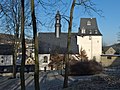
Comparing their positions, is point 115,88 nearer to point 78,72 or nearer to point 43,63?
point 78,72

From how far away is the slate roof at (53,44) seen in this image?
74.8 meters

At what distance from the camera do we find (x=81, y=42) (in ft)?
262

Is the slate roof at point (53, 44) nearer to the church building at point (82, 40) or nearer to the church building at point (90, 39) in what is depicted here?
the church building at point (82, 40)

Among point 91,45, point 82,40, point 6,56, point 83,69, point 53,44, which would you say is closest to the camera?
point 83,69

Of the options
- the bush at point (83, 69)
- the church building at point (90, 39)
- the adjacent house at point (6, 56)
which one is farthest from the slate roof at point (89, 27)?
the bush at point (83, 69)

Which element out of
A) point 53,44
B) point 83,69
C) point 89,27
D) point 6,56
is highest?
point 89,27

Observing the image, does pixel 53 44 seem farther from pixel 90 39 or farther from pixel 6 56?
pixel 6 56

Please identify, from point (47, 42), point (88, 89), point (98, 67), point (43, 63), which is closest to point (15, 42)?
point (98, 67)

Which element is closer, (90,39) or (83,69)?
(83,69)

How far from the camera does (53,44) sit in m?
77.9

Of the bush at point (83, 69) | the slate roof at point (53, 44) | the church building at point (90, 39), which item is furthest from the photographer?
the church building at point (90, 39)

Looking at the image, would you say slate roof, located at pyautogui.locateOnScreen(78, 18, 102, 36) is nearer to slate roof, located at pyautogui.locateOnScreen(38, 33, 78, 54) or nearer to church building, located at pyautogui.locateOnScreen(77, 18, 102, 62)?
church building, located at pyautogui.locateOnScreen(77, 18, 102, 62)

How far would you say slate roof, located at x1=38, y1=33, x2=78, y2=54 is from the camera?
74.8 metres

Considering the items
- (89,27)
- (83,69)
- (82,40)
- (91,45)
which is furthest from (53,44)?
(83,69)
